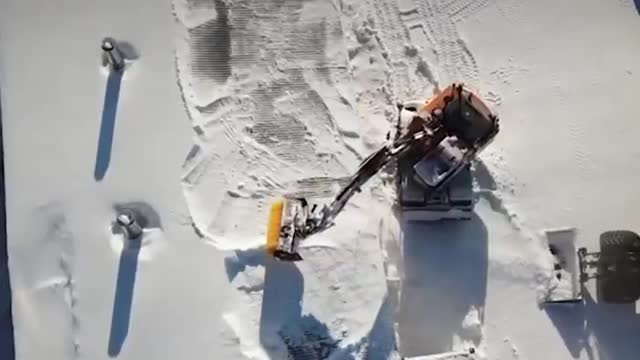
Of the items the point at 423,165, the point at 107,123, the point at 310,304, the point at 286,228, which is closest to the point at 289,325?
the point at 310,304

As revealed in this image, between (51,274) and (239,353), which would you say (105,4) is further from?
(239,353)

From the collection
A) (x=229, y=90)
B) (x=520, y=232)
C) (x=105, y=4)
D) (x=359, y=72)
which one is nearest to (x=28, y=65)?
(x=105, y=4)

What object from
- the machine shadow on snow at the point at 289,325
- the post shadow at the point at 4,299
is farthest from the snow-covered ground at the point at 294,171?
A: the post shadow at the point at 4,299

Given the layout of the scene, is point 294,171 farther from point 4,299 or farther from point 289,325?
point 4,299

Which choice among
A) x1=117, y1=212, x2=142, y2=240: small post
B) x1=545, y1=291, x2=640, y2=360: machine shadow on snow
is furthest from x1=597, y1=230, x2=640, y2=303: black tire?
x1=117, y1=212, x2=142, y2=240: small post

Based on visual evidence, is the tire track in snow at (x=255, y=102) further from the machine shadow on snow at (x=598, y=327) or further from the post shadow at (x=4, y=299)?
the machine shadow on snow at (x=598, y=327)

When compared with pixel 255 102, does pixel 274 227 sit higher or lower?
lower
